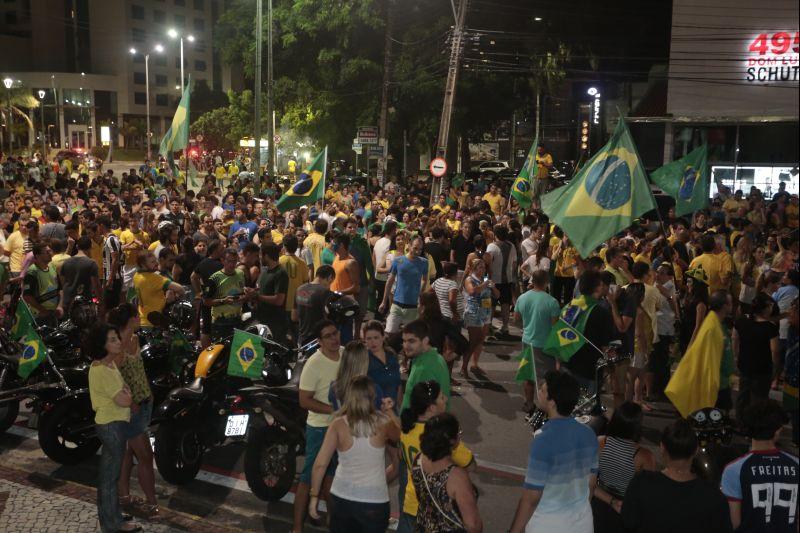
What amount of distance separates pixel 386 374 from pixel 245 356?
4.44 ft

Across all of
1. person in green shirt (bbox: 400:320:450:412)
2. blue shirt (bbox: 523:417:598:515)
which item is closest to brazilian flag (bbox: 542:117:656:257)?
person in green shirt (bbox: 400:320:450:412)

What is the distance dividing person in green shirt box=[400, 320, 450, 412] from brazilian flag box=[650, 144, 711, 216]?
34.4 feet

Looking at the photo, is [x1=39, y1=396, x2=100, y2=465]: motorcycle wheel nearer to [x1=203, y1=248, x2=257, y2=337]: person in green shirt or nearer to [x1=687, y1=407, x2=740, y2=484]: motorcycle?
[x1=203, y1=248, x2=257, y2=337]: person in green shirt

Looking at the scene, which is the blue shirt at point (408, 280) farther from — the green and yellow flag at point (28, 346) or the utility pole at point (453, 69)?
the utility pole at point (453, 69)

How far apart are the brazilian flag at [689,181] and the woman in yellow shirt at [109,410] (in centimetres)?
1192

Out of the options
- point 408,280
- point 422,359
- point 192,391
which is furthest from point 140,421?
point 408,280

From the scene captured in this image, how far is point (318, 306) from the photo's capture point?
344 inches

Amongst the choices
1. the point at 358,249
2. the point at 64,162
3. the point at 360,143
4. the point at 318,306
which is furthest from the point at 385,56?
the point at 318,306

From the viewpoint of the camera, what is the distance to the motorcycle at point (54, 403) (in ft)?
25.4

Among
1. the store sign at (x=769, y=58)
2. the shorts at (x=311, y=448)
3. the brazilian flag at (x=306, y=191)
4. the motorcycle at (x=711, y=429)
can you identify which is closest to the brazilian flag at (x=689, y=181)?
the brazilian flag at (x=306, y=191)

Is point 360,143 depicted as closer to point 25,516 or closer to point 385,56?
point 385,56

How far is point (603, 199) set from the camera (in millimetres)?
8359

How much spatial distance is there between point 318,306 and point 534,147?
441 inches

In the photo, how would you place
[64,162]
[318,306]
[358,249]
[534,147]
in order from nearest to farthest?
[318,306] < [358,249] < [534,147] < [64,162]
